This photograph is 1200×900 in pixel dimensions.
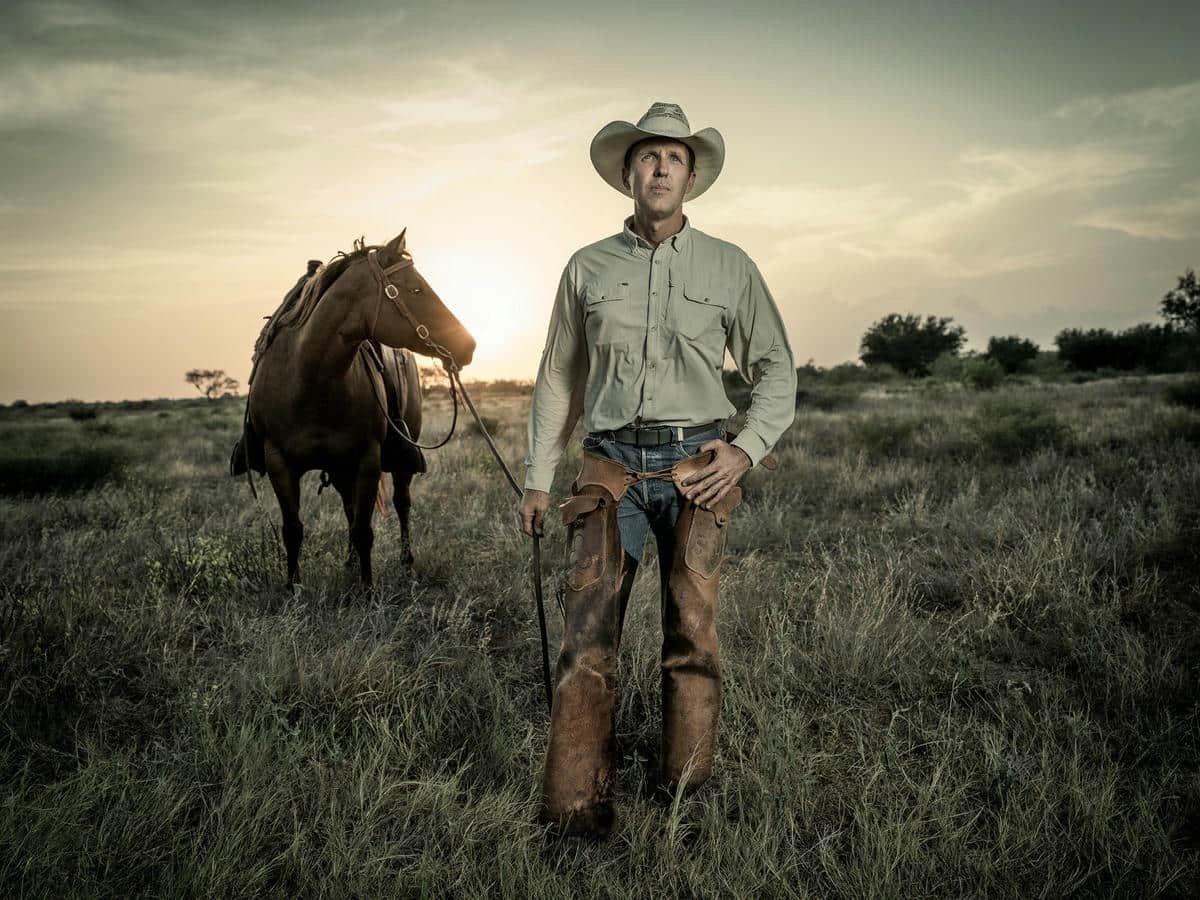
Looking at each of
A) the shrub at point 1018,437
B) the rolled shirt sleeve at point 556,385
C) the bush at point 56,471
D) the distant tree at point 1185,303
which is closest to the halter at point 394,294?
the rolled shirt sleeve at point 556,385

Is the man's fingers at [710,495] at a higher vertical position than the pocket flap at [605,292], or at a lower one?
lower

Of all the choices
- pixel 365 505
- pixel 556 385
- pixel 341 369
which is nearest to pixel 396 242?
pixel 341 369

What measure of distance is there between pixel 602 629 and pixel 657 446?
63cm

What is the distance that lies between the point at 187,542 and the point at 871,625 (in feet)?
15.1

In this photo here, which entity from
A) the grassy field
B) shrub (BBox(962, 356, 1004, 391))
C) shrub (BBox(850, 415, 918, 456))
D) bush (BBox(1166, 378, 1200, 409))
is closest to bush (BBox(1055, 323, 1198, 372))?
shrub (BBox(962, 356, 1004, 391))

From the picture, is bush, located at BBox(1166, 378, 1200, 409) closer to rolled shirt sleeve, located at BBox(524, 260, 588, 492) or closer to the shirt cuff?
the shirt cuff

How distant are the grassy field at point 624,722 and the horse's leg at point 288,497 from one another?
0.23 m

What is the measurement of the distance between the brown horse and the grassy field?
28.5 inches

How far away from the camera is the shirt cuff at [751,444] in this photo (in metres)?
2.40

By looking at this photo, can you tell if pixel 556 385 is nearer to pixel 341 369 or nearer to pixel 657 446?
pixel 657 446

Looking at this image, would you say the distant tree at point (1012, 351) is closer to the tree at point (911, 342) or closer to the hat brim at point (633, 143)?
the tree at point (911, 342)

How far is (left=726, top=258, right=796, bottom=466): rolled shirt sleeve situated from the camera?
2482 millimetres

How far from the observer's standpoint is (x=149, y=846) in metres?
2.24

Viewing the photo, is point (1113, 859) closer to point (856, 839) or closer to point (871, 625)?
point (856, 839)
